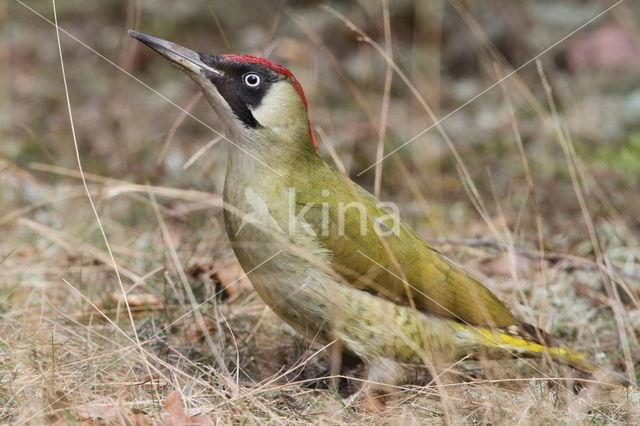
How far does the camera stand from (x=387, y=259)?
3.27 m

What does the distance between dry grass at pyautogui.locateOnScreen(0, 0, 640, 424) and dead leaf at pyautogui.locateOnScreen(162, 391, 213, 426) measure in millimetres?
68

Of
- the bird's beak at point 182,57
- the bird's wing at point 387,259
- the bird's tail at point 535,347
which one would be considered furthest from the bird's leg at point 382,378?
the bird's beak at point 182,57

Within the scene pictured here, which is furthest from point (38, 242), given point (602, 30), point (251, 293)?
point (602, 30)

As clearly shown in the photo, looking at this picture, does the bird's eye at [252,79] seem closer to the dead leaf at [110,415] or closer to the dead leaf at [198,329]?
the dead leaf at [198,329]

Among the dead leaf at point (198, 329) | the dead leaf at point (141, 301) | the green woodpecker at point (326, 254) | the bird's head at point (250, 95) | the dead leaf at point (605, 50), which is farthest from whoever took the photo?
the dead leaf at point (605, 50)

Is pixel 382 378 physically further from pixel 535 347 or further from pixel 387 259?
pixel 535 347

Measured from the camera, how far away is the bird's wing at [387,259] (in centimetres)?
322

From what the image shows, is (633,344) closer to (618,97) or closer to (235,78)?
(235,78)

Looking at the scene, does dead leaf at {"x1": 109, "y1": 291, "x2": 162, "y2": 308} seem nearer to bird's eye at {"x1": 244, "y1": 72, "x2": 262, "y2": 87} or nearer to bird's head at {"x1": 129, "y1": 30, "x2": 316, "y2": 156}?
bird's head at {"x1": 129, "y1": 30, "x2": 316, "y2": 156}

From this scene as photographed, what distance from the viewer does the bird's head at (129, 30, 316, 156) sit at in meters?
3.25

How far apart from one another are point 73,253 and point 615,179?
3.19 m

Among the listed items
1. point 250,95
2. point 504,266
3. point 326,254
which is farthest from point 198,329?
point 504,266

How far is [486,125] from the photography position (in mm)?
6469

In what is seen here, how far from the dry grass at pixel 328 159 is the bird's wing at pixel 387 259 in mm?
251
